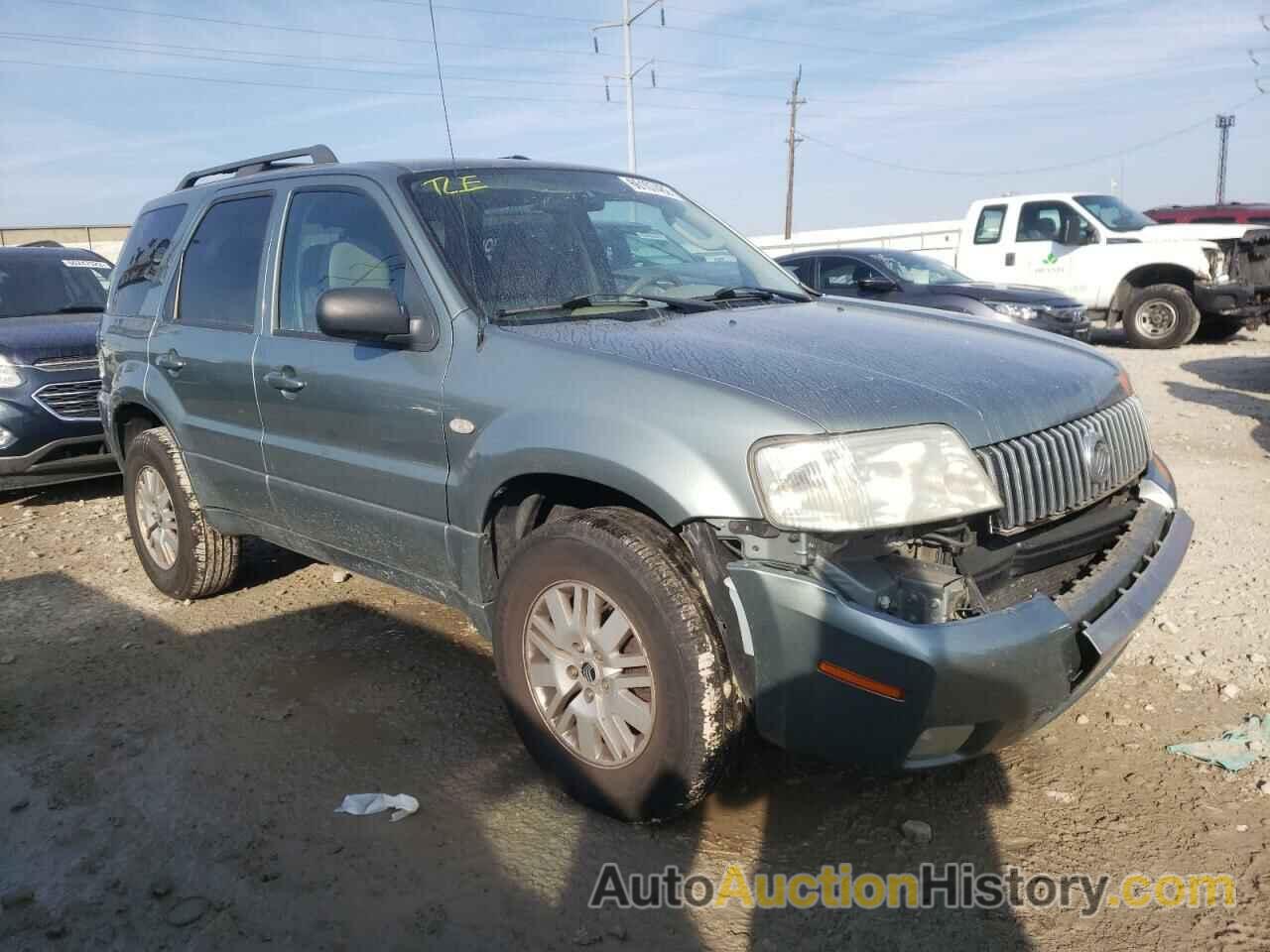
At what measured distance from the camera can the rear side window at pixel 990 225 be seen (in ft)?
44.9

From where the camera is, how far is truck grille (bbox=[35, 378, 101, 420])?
6.47m

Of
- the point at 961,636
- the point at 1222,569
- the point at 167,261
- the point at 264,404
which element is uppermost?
the point at 167,261

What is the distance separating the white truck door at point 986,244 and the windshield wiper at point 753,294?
10.6 m

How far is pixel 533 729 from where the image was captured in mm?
2932

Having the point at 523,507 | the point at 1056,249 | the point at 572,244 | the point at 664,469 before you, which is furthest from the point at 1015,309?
the point at 664,469

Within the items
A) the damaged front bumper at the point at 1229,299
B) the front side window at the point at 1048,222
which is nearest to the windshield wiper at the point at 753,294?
the damaged front bumper at the point at 1229,299

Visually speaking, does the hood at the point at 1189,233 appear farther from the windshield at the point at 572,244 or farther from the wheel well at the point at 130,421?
the wheel well at the point at 130,421

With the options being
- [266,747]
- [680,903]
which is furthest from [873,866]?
[266,747]

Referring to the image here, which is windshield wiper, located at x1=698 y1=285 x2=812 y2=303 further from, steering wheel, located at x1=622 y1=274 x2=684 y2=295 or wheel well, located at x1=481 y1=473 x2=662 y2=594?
wheel well, located at x1=481 y1=473 x2=662 y2=594

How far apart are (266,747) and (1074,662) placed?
8.37ft

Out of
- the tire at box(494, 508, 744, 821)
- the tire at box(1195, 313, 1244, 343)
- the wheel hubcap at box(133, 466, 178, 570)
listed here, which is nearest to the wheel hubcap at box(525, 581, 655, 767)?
the tire at box(494, 508, 744, 821)

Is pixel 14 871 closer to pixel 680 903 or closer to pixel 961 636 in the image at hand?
pixel 680 903

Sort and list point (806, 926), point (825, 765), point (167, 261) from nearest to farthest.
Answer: point (806, 926) → point (825, 765) → point (167, 261)

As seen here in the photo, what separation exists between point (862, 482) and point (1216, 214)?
57.3 ft
